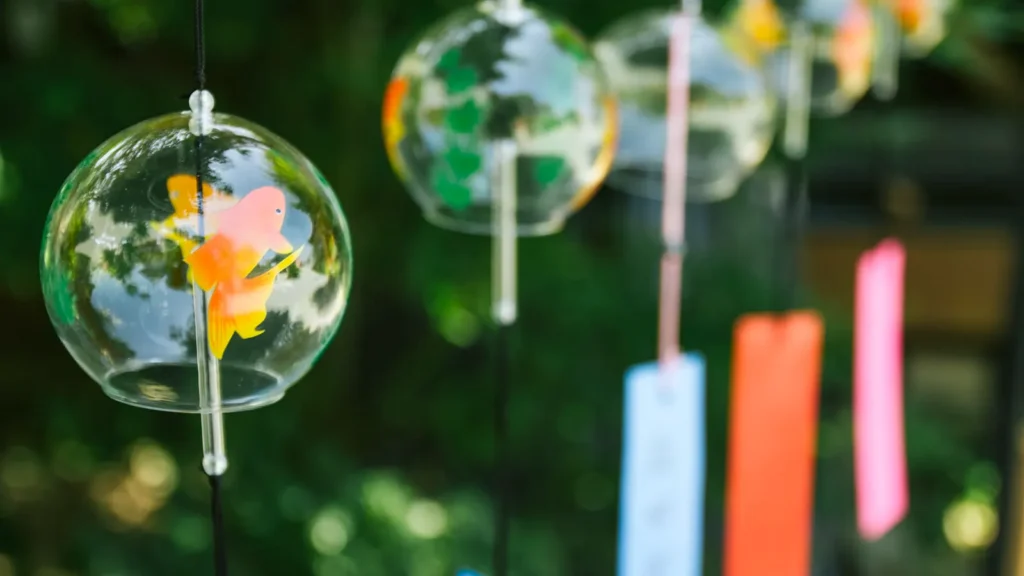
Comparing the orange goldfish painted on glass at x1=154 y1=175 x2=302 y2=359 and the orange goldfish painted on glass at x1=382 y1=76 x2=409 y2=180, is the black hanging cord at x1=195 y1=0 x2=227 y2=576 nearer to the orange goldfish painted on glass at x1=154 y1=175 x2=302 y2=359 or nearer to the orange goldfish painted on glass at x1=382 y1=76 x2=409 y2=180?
the orange goldfish painted on glass at x1=154 y1=175 x2=302 y2=359

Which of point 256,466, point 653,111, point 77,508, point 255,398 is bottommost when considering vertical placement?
point 77,508

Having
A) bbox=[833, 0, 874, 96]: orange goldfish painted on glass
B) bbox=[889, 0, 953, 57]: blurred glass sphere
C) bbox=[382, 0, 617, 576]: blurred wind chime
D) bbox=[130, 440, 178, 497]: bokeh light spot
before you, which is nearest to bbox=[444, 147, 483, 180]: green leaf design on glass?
bbox=[382, 0, 617, 576]: blurred wind chime

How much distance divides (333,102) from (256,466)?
0.39 metres

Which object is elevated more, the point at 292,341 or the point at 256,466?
the point at 292,341

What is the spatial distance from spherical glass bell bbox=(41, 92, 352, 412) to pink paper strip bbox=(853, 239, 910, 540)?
53 cm

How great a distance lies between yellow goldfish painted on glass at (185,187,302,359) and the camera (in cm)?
33

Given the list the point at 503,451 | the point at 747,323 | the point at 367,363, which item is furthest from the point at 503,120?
the point at 367,363

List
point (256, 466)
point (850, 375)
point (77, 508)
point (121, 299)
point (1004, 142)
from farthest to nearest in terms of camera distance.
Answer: point (1004, 142) → point (77, 508) → point (850, 375) → point (256, 466) → point (121, 299)

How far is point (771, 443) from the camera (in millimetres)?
713

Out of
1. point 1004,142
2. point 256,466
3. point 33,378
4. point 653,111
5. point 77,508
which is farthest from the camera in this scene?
point 1004,142

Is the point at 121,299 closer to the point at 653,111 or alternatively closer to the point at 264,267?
the point at 264,267

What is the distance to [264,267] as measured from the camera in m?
0.34

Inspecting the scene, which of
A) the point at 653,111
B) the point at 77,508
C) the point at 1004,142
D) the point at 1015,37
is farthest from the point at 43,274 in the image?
the point at 1004,142

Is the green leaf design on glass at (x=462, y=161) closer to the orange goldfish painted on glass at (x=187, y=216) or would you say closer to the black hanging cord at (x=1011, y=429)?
the orange goldfish painted on glass at (x=187, y=216)
